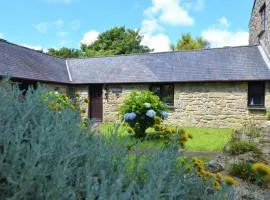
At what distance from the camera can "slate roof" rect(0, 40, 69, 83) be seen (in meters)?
15.7

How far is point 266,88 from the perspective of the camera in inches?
630

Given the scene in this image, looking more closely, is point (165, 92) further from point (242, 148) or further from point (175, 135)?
point (175, 135)

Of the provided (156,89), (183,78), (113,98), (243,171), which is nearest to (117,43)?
(113,98)

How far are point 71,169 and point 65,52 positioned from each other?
42.1 metres

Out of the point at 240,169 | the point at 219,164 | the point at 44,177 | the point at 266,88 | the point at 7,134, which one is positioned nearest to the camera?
the point at 44,177

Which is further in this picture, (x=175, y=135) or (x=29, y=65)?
(x=29, y=65)

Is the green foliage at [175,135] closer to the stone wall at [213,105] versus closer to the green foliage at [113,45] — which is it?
the stone wall at [213,105]

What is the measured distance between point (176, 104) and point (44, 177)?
16.5 meters

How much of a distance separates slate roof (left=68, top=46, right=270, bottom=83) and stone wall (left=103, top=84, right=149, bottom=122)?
495 mm

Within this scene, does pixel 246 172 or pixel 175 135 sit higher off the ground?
pixel 175 135

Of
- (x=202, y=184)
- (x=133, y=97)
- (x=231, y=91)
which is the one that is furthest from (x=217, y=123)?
(x=202, y=184)

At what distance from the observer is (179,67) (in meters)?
18.5

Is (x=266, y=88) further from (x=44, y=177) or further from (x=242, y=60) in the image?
(x=44, y=177)

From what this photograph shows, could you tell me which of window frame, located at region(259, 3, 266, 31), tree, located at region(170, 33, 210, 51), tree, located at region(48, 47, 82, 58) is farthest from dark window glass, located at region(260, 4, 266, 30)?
tree, located at region(48, 47, 82, 58)
